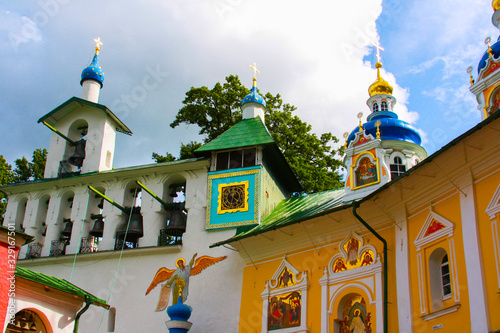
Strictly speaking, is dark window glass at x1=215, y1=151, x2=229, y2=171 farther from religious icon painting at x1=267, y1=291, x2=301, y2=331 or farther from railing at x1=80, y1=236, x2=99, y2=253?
religious icon painting at x1=267, y1=291, x2=301, y2=331

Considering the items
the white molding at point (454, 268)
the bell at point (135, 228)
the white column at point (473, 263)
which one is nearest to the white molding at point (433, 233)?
the white molding at point (454, 268)

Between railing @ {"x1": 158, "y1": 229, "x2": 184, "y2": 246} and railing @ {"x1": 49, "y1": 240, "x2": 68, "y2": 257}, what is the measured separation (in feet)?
A: 11.9

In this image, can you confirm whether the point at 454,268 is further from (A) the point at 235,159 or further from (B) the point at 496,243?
(A) the point at 235,159

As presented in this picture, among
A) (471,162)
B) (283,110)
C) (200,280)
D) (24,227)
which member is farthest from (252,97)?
(471,162)

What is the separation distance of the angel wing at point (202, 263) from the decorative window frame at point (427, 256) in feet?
23.0

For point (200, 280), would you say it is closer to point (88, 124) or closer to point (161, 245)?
point (161, 245)

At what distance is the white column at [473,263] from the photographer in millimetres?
9648

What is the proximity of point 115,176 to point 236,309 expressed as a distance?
22.2 ft

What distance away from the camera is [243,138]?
1905 cm

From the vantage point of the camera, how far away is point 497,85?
1609 cm

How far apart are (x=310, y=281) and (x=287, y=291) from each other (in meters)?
0.75

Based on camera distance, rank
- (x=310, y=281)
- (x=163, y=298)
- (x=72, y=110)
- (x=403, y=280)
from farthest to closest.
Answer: (x=72, y=110)
(x=163, y=298)
(x=310, y=281)
(x=403, y=280)

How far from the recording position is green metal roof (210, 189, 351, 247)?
14.8m

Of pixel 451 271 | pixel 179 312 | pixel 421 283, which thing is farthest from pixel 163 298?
pixel 451 271
